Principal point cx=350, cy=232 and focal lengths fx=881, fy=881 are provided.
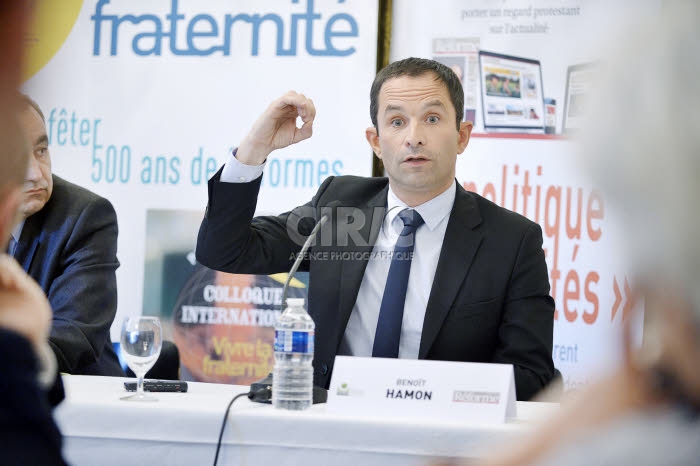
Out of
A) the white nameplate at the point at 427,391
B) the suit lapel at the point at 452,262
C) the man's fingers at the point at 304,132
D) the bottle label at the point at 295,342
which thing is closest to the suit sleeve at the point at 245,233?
the man's fingers at the point at 304,132

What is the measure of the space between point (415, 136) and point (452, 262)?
42 centimetres

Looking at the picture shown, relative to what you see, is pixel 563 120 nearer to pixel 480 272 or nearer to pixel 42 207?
pixel 480 272

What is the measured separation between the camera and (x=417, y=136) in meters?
2.80

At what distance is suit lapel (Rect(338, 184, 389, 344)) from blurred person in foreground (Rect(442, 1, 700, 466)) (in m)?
2.06

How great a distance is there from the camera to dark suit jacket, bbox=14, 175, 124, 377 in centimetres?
287

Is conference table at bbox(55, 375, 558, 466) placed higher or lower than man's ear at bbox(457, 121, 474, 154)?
lower

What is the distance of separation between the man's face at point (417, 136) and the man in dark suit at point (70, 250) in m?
1.02

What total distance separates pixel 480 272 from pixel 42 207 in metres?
1.52

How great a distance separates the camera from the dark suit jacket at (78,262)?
2867 mm

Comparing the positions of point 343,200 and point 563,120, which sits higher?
point 563,120

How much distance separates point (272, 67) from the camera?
421cm

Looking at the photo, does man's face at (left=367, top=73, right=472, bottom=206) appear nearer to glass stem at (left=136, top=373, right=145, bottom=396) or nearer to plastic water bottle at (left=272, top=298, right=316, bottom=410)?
plastic water bottle at (left=272, top=298, right=316, bottom=410)

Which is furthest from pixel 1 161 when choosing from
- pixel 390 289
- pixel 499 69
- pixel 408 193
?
pixel 499 69

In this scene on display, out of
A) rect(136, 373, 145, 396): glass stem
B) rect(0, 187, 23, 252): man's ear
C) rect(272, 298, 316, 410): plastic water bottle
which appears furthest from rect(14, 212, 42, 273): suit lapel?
rect(0, 187, 23, 252): man's ear
